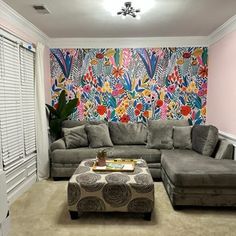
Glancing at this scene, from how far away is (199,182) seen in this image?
274 cm

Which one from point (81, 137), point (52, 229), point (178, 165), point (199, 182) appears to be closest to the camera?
point (52, 229)

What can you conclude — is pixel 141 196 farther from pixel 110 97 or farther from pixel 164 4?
pixel 110 97

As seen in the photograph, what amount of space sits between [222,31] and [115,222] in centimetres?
337

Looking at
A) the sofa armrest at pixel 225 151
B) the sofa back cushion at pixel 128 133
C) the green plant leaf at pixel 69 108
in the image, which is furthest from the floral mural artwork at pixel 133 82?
the sofa armrest at pixel 225 151

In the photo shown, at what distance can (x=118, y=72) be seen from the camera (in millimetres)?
4691

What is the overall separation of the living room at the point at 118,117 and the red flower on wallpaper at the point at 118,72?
0.02 meters

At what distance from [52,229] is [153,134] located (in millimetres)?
2313

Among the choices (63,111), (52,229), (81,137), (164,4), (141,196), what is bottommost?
(52,229)

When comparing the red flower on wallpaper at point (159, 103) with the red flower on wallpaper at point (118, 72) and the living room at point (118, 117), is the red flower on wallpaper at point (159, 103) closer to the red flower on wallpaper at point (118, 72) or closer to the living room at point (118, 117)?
the living room at point (118, 117)

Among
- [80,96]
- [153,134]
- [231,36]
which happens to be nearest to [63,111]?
[80,96]

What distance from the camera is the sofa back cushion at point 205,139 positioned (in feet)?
11.6

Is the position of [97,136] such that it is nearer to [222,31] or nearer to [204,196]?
[204,196]

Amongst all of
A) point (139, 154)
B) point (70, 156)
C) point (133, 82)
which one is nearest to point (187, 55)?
point (133, 82)

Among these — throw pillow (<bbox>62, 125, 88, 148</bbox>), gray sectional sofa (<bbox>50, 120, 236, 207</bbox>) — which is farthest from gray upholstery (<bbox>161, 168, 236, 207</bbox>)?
throw pillow (<bbox>62, 125, 88, 148</bbox>)
